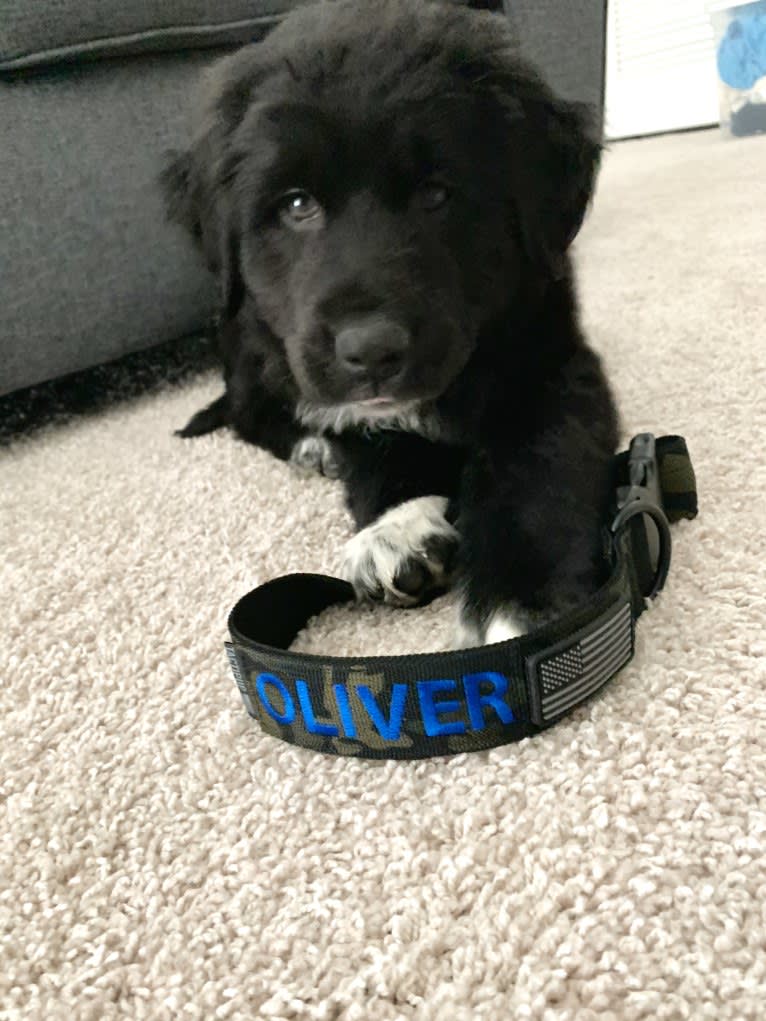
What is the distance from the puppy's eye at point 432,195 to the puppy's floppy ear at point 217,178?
0.25 metres

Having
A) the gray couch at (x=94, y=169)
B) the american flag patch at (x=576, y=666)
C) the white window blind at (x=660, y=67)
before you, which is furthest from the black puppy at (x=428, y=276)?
the white window blind at (x=660, y=67)

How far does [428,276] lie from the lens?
0.98m

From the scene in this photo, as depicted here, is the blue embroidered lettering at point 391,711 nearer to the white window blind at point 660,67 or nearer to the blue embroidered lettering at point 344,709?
the blue embroidered lettering at point 344,709

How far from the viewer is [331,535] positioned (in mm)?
1144

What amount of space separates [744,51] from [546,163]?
3.90m

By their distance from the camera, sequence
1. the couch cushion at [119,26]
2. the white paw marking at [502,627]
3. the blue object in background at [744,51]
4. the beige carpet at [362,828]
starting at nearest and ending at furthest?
the beige carpet at [362,828], the white paw marking at [502,627], the couch cushion at [119,26], the blue object in background at [744,51]

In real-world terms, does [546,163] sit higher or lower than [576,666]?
higher

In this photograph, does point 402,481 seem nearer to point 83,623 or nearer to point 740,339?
point 83,623

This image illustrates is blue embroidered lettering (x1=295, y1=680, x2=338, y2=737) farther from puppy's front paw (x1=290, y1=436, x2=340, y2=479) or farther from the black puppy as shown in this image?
puppy's front paw (x1=290, y1=436, x2=340, y2=479)

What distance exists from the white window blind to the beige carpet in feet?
16.5

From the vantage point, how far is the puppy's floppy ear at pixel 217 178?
1109 millimetres

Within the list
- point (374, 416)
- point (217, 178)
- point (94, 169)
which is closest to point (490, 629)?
point (374, 416)

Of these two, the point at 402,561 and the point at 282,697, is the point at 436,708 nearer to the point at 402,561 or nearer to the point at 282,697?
the point at 282,697

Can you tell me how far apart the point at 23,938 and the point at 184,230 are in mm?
973
